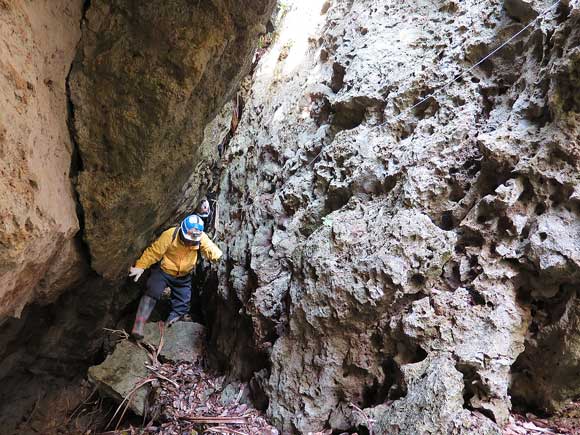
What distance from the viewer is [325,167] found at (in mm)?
4855

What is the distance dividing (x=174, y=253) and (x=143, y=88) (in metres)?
2.98

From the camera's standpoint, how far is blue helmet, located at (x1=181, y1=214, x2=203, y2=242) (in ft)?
17.3

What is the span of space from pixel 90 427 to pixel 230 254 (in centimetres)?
266

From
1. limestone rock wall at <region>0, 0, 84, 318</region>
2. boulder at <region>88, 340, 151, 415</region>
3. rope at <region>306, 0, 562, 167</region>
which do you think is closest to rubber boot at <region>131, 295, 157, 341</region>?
boulder at <region>88, 340, 151, 415</region>

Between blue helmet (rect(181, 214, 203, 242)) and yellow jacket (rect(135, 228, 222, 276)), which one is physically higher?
blue helmet (rect(181, 214, 203, 242))

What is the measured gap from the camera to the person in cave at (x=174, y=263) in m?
5.32

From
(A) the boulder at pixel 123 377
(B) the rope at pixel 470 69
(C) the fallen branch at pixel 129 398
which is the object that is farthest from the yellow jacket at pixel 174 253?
(B) the rope at pixel 470 69

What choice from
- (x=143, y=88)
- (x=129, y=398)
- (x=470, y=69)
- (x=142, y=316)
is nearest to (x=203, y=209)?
(x=142, y=316)

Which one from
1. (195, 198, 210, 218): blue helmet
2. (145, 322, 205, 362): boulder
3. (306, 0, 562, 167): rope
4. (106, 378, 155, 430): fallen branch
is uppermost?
(306, 0, 562, 167): rope

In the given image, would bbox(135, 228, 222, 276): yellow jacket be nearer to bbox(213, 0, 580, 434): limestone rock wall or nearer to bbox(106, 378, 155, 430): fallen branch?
bbox(213, 0, 580, 434): limestone rock wall

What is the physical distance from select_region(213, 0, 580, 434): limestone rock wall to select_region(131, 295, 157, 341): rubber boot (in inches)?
51.6

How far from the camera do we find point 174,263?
573cm

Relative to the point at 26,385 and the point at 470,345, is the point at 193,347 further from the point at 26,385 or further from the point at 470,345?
the point at 470,345

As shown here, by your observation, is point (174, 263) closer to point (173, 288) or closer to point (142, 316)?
point (173, 288)
